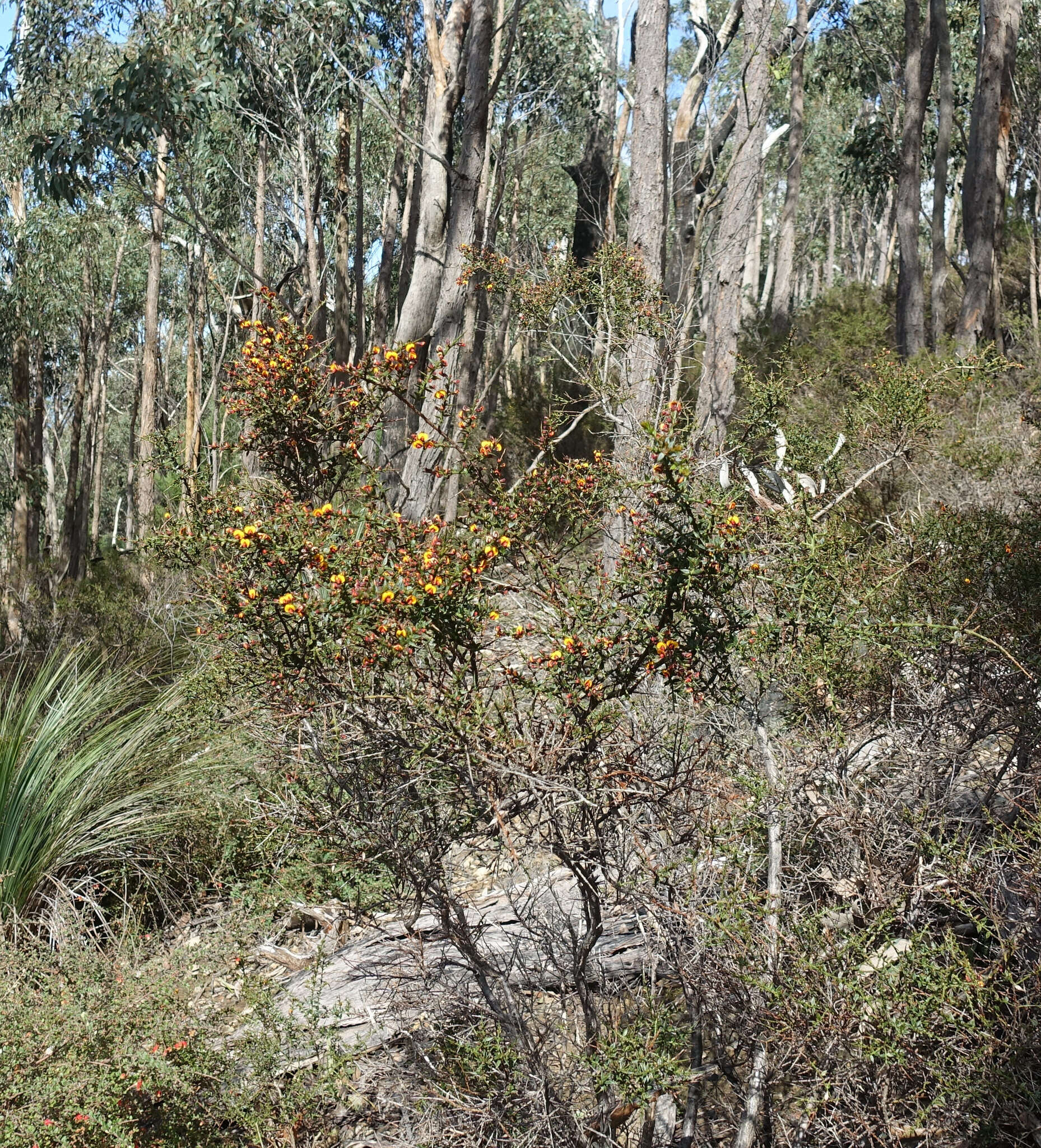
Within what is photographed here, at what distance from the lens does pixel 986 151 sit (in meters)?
10.8

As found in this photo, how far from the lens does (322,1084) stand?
3.20 meters

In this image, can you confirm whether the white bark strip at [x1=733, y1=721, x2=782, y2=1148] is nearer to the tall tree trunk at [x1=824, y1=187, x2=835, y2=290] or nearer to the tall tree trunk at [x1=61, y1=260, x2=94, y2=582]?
the tall tree trunk at [x1=61, y1=260, x2=94, y2=582]

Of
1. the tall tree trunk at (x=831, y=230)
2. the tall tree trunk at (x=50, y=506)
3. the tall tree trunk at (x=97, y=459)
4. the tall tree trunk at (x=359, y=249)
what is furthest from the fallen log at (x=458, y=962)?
the tall tree trunk at (x=831, y=230)

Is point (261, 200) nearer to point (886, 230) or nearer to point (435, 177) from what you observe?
point (435, 177)

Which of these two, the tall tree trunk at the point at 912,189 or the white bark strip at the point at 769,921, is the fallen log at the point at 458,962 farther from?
the tall tree trunk at the point at 912,189

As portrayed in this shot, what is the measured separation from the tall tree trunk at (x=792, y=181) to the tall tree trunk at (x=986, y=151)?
276 centimetres

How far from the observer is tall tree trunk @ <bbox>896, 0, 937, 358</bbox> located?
1141 cm

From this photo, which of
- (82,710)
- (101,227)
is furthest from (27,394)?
(82,710)

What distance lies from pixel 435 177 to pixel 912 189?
704 centimetres

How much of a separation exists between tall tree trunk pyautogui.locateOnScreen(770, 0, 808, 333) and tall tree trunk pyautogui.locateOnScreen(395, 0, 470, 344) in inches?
240

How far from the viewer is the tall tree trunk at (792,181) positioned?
13.9 meters

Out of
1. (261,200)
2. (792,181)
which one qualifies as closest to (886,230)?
(792,181)

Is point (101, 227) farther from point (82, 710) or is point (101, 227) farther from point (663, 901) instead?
point (663, 901)

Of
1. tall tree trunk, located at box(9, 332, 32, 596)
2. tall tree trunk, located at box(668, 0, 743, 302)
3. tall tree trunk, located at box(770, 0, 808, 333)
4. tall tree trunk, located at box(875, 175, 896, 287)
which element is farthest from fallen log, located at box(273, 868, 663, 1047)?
tall tree trunk, located at box(875, 175, 896, 287)
